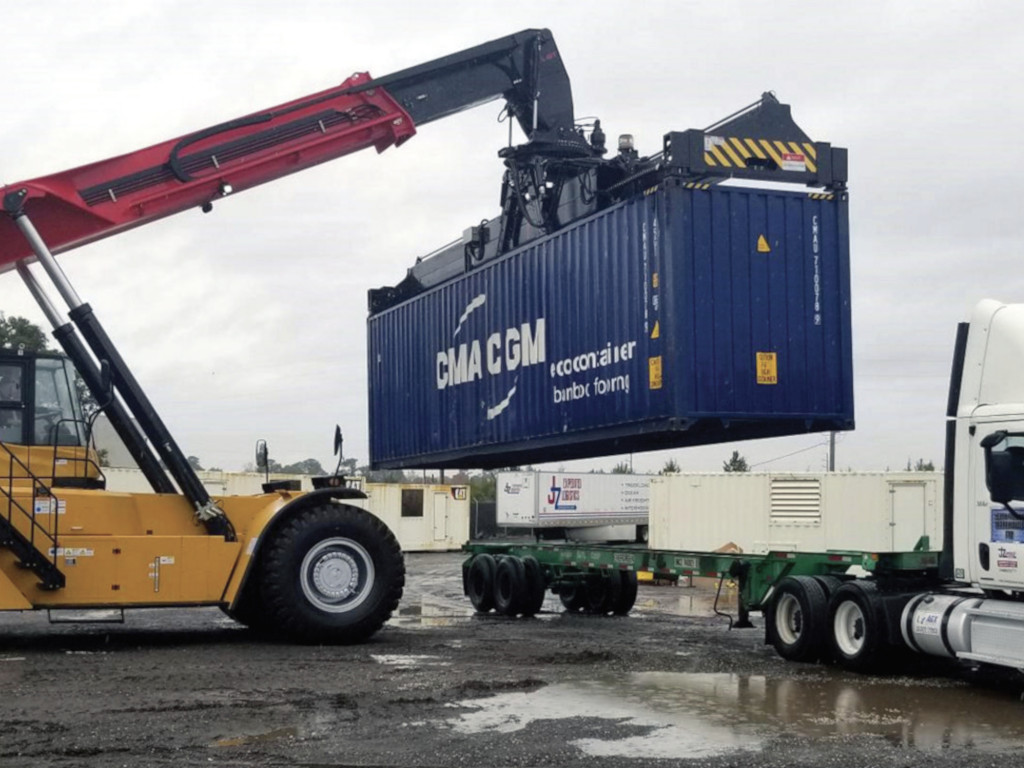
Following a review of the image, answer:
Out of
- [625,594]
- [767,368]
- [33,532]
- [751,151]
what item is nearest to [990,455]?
[767,368]

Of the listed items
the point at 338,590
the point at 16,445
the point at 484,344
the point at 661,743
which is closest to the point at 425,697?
the point at 661,743

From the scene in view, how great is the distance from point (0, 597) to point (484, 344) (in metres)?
6.88

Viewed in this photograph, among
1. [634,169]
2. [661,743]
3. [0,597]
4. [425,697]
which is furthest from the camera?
[634,169]

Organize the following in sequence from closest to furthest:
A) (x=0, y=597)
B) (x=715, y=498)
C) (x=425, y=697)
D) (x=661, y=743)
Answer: (x=661, y=743) < (x=425, y=697) < (x=0, y=597) < (x=715, y=498)

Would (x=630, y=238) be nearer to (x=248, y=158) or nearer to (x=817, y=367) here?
(x=817, y=367)

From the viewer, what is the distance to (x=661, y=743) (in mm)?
8328

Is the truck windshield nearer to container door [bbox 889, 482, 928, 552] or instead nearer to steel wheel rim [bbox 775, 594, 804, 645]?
steel wheel rim [bbox 775, 594, 804, 645]

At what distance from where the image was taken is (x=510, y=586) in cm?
1867

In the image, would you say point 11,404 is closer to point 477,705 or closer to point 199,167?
point 199,167

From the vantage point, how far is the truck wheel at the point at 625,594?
1845 centimetres

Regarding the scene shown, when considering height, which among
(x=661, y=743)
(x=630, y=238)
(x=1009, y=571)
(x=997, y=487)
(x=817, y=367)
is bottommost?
(x=661, y=743)

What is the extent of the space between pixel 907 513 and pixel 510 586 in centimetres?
778

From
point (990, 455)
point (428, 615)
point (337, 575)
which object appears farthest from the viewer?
point (428, 615)

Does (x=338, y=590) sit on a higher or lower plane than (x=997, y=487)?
lower
